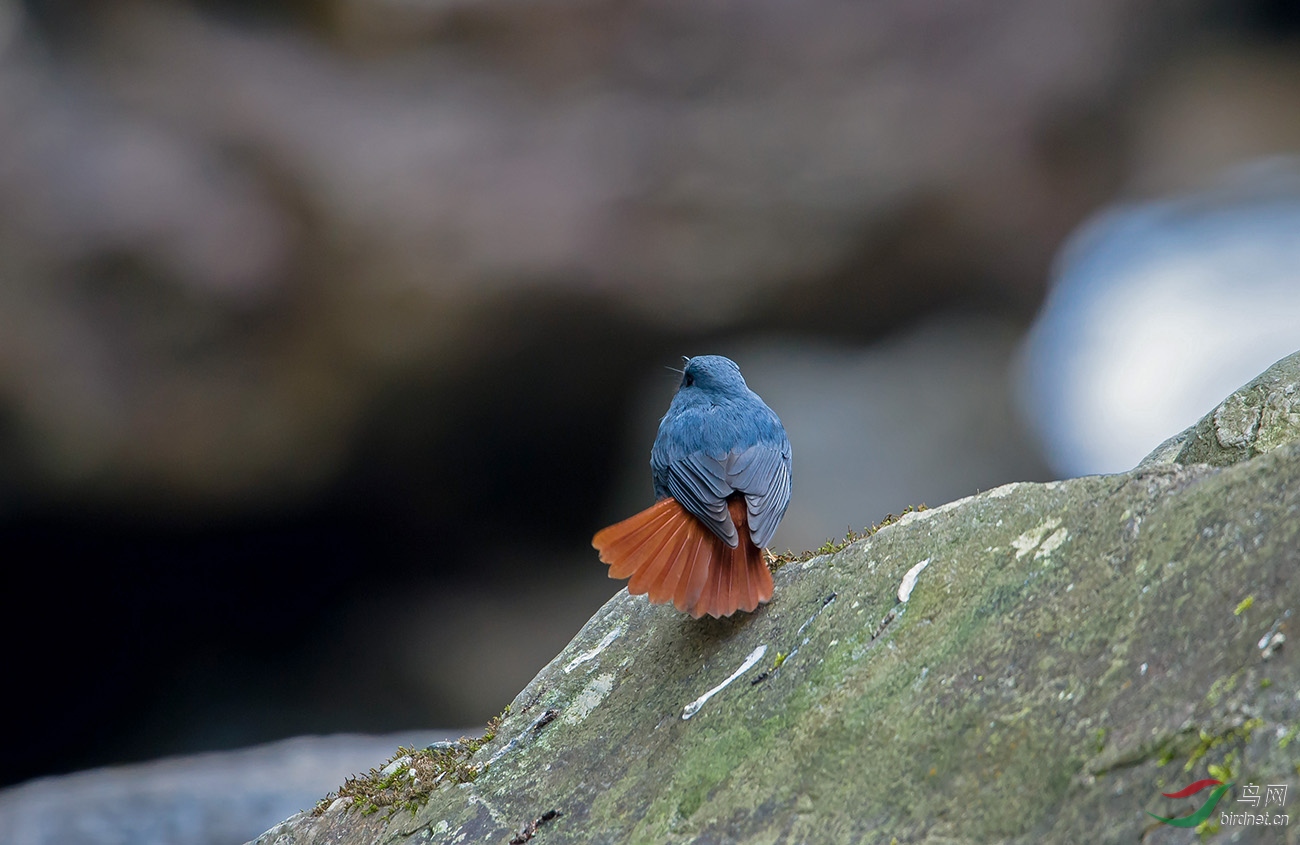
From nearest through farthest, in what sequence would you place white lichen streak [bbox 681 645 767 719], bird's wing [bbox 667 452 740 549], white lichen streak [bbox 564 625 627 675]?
white lichen streak [bbox 681 645 767 719], bird's wing [bbox 667 452 740 549], white lichen streak [bbox 564 625 627 675]

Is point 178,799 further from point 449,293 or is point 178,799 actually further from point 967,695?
point 967,695

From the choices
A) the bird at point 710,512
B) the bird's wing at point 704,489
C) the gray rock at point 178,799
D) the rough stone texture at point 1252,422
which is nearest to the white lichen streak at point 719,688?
the bird at point 710,512

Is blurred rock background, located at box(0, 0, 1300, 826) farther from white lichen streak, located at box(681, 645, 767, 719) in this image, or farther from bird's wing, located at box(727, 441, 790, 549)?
white lichen streak, located at box(681, 645, 767, 719)

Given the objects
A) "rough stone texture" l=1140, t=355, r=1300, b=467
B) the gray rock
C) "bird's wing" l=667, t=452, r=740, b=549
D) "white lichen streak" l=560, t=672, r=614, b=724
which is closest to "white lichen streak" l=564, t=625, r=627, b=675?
"white lichen streak" l=560, t=672, r=614, b=724

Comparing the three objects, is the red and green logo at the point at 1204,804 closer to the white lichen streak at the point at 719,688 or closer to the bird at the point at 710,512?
the white lichen streak at the point at 719,688

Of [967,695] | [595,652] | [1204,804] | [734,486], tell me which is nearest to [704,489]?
[734,486]

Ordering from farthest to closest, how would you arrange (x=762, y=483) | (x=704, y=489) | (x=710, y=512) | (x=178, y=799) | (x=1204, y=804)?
(x=178, y=799) → (x=762, y=483) → (x=704, y=489) → (x=710, y=512) → (x=1204, y=804)

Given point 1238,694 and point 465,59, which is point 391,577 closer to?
point 465,59
